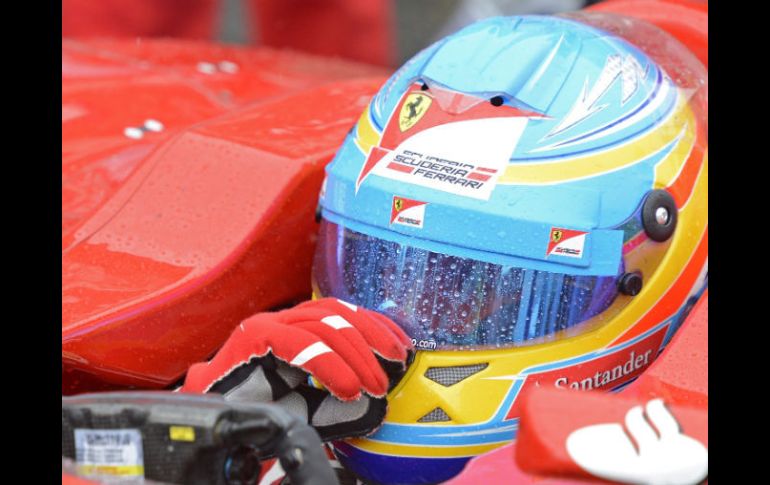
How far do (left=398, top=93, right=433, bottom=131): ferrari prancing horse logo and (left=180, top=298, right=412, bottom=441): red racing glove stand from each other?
12.6 inches

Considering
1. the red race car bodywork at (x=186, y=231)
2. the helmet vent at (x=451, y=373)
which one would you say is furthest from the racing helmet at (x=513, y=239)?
the red race car bodywork at (x=186, y=231)

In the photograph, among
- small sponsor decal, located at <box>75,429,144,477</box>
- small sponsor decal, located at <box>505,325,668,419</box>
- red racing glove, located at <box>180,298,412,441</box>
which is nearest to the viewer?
small sponsor decal, located at <box>75,429,144,477</box>

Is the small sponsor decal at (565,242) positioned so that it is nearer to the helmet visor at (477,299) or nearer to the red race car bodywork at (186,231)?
the helmet visor at (477,299)

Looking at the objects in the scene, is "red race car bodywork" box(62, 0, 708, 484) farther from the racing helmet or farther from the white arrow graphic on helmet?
the white arrow graphic on helmet

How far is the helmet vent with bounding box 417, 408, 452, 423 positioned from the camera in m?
1.87

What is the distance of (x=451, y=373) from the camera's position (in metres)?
1.86

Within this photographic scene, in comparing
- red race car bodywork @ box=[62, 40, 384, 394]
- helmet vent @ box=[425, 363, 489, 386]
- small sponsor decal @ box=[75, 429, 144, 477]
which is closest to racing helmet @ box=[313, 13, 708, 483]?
helmet vent @ box=[425, 363, 489, 386]

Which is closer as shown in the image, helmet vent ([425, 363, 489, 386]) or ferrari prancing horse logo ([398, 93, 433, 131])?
helmet vent ([425, 363, 489, 386])

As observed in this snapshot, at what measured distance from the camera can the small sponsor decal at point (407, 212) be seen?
1.84 meters

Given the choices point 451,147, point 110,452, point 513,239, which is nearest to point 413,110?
point 451,147

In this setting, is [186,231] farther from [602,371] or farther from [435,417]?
[602,371]

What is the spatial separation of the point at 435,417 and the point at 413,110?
19.8 inches
